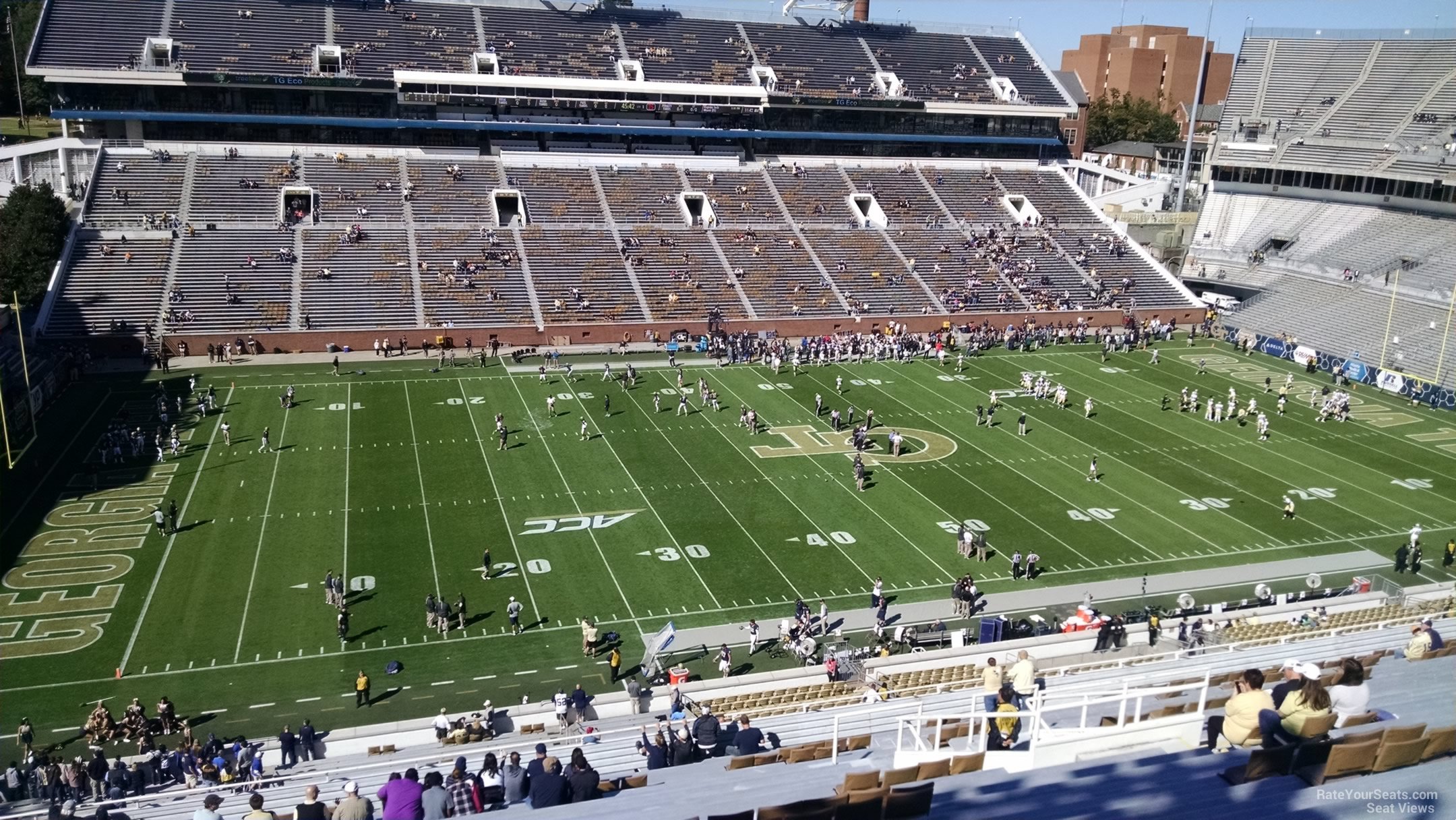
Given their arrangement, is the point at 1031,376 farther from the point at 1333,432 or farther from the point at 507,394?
the point at 507,394

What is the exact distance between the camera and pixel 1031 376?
139ft

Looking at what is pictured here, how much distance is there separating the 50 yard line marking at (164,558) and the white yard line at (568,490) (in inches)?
312

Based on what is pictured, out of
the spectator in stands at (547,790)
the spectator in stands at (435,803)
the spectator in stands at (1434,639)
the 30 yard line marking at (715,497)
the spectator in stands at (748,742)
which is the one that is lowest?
the 30 yard line marking at (715,497)

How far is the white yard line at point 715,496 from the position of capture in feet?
84.5

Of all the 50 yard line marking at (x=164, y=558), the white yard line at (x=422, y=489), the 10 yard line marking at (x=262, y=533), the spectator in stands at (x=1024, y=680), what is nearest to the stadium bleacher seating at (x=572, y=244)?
the white yard line at (x=422, y=489)

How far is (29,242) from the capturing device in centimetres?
4341

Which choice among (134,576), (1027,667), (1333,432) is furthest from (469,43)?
(1027,667)

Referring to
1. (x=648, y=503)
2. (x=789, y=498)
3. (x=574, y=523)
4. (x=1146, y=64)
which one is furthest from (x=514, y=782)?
(x=1146, y=64)

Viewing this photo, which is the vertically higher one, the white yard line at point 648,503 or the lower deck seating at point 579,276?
the lower deck seating at point 579,276

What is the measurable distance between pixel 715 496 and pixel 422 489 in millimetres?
8090

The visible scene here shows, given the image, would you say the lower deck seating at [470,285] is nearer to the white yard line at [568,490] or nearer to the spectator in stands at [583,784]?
the white yard line at [568,490]

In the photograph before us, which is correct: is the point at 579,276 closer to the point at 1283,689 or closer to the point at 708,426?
the point at 708,426

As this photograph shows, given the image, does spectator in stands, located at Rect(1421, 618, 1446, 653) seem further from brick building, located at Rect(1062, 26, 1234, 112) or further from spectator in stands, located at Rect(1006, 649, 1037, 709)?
brick building, located at Rect(1062, 26, 1234, 112)

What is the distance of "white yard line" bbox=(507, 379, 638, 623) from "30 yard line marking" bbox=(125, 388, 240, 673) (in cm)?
802
